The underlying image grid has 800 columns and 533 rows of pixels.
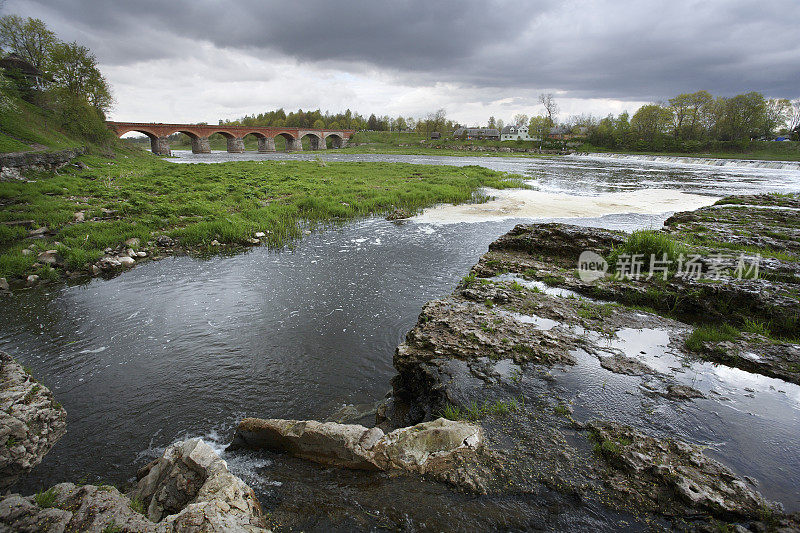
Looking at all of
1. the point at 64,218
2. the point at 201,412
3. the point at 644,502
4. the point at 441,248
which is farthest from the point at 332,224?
the point at 644,502

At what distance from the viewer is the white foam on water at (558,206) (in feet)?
78.6

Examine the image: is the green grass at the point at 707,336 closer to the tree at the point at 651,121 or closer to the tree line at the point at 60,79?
the tree line at the point at 60,79

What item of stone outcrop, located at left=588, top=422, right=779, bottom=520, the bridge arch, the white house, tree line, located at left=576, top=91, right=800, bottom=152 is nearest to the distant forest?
tree line, located at left=576, top=91, right=800, bottom=152

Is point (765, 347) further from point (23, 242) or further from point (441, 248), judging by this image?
point (23, 242)

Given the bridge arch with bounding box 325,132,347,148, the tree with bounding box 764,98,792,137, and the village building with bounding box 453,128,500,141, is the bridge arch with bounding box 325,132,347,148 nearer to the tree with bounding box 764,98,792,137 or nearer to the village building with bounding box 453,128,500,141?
the village building with bounding box 453,128,500,141

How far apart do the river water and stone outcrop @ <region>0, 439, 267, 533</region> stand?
62 centimetres

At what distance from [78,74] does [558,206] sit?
78.3 m

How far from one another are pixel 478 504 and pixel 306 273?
435 inches

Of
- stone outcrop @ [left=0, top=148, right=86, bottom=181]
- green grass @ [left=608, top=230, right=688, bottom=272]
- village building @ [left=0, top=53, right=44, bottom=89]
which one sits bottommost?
green grass @ [left=608, top=230, right=688, bottom=272]

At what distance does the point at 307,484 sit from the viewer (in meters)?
4.59

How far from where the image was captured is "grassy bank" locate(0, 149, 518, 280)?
15.2 metres

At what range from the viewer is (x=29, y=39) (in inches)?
2413

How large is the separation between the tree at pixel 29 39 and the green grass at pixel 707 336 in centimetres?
8915

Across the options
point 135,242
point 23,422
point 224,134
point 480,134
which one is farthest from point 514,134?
point 23,422
